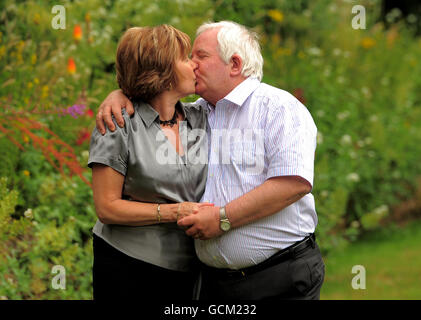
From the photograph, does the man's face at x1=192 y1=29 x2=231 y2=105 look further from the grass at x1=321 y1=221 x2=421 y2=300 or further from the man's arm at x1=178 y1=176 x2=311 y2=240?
the grass at x1=321 y1=221 x2=421 y2=300

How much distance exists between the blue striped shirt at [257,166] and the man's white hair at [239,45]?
14cm

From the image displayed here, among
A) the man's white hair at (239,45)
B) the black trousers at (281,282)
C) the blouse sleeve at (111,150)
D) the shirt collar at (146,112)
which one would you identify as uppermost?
the man's white hair at (239,45)

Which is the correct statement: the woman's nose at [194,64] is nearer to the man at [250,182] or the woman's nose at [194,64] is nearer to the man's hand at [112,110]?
the man at [250,182]

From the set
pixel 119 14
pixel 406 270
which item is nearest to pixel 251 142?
pixel 119 14

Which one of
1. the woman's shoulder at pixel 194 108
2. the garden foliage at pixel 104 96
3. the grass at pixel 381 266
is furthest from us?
the grass at pixel 381 266

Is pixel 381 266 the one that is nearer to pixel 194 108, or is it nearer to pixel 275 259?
pixel 275 259

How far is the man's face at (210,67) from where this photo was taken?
8.95ft

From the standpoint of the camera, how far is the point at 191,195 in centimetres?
266

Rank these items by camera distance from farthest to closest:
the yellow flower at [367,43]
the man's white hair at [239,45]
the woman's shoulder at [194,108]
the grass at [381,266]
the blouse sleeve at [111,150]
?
1. the yellow flower at [367,43]
2. the grass at [381,266]
3. the woman's shoulder at [194,108]
4. the man's white hair at [239,45]
5. the blouse sleeve at [111,150]

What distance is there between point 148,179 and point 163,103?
38 centimetres

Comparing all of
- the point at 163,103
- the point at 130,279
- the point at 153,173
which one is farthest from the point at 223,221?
the point at 163,103

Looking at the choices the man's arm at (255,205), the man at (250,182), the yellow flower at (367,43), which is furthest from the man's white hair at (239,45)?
the yellow flower at (367,43)

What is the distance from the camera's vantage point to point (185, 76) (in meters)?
2.65
